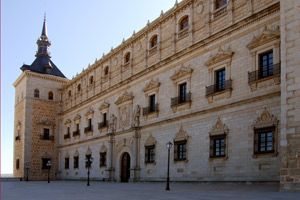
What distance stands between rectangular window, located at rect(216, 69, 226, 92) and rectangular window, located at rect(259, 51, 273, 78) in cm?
276

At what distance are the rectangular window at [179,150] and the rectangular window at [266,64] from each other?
705 centimetres

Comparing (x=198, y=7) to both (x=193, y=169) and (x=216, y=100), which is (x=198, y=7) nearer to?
(x=216, y=100)

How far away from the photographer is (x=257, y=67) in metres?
18.3

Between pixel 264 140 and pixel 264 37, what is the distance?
509 centimetres

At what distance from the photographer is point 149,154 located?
86.9 feet

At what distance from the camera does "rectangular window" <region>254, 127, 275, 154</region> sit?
667 inches

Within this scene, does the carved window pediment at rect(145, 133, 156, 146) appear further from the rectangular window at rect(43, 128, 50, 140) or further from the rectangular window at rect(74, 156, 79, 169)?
the rectangular window at rect(43, 128, 50, 140)

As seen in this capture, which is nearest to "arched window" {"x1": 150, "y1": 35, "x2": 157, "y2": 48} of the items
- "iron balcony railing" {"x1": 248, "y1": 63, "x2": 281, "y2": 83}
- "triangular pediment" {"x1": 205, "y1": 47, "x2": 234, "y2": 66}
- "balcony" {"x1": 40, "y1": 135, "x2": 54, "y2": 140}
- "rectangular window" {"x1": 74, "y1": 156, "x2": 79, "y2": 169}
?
"triangular pediment" {"x1": 205, "y1": 47, "x2": 234, "y2": 66}

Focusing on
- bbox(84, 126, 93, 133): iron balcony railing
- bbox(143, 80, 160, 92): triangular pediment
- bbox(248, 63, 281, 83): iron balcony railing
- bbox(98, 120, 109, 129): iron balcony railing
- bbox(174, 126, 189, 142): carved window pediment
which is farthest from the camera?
bbox(84, 126, 93, 133): iron balcony railing

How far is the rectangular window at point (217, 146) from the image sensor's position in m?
19.9

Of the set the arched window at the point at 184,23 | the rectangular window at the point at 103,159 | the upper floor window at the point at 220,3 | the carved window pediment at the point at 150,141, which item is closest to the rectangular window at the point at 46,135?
the rectangular window at the point at 103,159

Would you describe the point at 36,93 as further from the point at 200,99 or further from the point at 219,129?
the point at 219,129

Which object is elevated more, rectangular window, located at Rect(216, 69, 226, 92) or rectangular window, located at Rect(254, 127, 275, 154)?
rectangular window, located at Rect(216, 69, 226, 92)

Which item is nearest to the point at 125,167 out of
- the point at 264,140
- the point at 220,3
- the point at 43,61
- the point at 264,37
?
the point at 264,140
